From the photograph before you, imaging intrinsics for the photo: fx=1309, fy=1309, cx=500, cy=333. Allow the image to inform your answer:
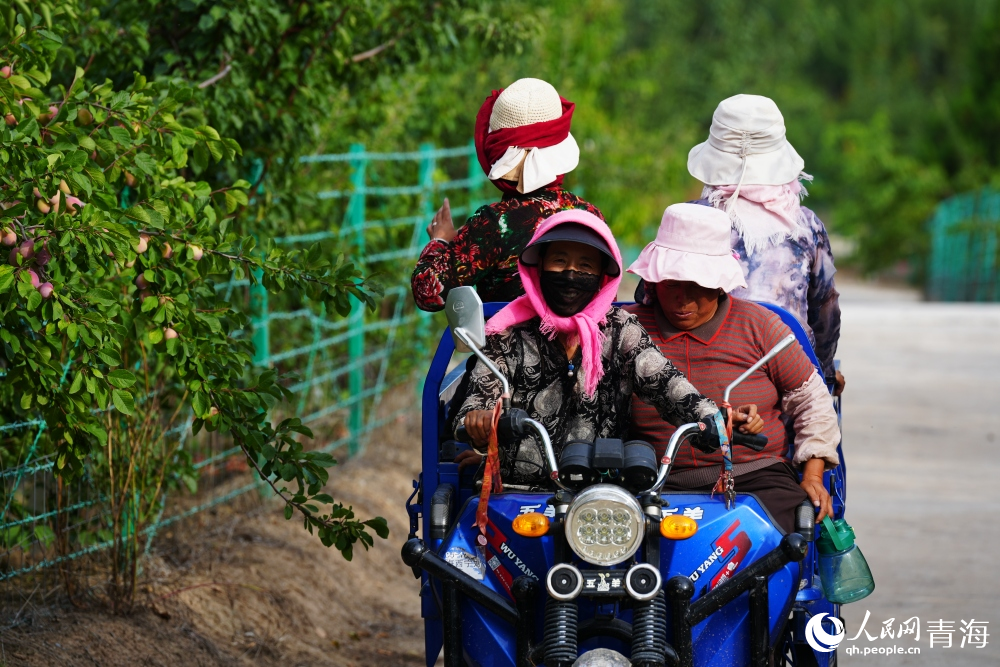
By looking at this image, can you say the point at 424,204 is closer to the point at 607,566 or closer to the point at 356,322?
the point at 356,322

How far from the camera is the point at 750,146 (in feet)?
15.0

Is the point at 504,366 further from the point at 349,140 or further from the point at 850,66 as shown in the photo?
the point at 850,66

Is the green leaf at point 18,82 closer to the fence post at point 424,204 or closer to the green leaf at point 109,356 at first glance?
the green leaf at point 109,356

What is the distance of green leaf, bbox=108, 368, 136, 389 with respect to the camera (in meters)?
3.56

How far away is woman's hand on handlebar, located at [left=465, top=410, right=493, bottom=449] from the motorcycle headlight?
0.46 metres

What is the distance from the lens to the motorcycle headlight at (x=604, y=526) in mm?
2990

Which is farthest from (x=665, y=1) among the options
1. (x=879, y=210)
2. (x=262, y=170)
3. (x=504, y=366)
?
(x=504, y=366)

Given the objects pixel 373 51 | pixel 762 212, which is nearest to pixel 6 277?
pixel 762 212

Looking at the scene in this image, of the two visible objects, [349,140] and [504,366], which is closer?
[504,366]

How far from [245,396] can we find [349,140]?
4.08m

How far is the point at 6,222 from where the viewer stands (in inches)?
129

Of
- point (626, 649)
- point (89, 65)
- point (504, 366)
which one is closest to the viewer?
point (626, 649)

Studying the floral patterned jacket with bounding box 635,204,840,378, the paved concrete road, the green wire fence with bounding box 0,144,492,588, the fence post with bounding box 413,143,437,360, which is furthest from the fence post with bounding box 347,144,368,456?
the floral patterned jacket with bounding box 635,204,840,378

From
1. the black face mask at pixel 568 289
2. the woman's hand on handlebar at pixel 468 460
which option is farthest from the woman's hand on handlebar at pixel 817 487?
the woman's hand on handlebar at pixel 468 460
